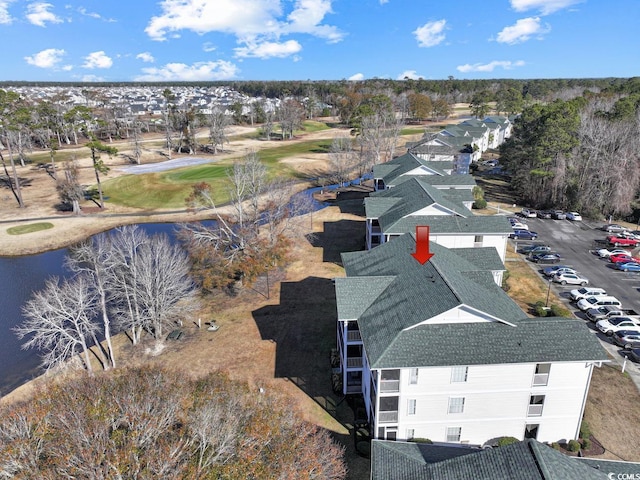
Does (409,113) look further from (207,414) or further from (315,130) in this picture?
(207,414)

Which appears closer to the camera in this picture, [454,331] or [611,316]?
[454,331]

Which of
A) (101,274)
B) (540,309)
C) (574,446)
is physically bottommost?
(574,446)

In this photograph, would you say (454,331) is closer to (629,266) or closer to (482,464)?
(482,464)

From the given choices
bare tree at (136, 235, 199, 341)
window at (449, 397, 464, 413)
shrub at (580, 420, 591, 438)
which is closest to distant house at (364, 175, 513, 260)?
shrub at (580, 420, 591, 438)

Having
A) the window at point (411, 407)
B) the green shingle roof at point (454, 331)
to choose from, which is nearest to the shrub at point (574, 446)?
the green shingle roof at point (454, 331)

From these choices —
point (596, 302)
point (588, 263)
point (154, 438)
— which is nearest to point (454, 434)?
point (154, 438)

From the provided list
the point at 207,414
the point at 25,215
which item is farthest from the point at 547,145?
the point at 25,215
